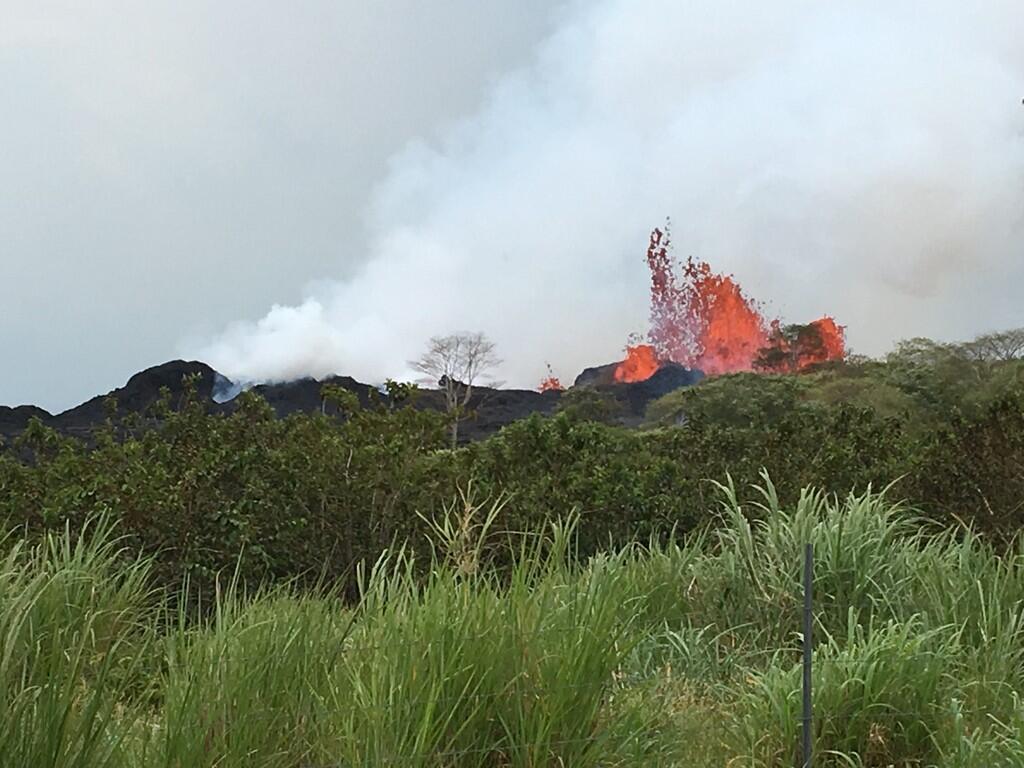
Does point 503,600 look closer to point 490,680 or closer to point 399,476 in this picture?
point 490,680

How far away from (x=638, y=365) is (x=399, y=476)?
203 feet

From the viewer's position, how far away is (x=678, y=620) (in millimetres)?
4723

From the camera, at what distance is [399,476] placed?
746cm

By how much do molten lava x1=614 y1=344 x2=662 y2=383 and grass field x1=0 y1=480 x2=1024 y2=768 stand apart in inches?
2370

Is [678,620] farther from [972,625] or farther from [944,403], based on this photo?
[944,403]

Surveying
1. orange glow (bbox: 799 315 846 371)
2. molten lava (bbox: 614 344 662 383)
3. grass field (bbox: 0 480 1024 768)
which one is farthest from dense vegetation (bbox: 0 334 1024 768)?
molten lava (bbox: 614 344 662 383)

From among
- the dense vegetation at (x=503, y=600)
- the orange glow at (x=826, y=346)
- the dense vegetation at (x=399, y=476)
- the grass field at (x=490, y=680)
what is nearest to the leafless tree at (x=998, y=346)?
the orange glow at (x=826, y=346)

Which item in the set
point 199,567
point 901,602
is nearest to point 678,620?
point 901,602

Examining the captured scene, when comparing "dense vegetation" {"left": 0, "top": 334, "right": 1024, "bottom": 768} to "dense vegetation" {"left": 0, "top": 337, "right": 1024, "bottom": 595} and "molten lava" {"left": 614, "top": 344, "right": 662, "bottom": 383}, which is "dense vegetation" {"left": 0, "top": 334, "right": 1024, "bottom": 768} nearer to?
"dense vegetation" {"left": 0, "top": 337, "right": 1024, "bottom": 595}

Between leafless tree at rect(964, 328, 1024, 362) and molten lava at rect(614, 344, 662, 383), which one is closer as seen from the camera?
leafless tree at rect(964, 328, 1024, 362)

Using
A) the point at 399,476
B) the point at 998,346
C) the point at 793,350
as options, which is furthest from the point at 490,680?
the point at 793,350

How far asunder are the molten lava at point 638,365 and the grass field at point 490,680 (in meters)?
60.2

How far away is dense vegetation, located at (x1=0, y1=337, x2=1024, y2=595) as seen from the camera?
6.67m

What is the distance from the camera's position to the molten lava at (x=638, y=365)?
65.6m
